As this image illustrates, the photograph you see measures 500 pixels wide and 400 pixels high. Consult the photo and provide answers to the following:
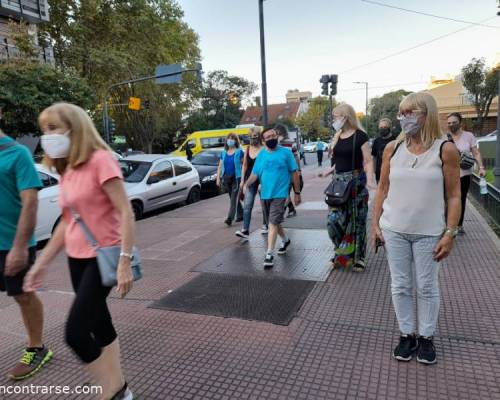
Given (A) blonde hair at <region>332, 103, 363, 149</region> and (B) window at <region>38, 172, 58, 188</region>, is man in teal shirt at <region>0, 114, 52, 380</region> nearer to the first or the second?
(A) blonde hair at <region>332, 103, 363, 149</region>

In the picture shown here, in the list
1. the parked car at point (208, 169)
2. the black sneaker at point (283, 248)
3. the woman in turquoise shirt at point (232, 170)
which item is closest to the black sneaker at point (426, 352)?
the black sneaker at point (283, 248)

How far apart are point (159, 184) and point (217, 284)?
5691 mm

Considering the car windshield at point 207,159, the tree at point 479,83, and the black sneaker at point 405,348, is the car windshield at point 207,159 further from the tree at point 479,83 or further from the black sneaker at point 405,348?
the tree at point 479,83

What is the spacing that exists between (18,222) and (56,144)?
738 mm

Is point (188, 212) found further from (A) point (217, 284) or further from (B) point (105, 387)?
(B) point (105, 387)

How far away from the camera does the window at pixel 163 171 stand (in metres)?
9.87

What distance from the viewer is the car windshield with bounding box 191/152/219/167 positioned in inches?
560

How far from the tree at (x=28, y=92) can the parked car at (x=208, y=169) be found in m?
6.48

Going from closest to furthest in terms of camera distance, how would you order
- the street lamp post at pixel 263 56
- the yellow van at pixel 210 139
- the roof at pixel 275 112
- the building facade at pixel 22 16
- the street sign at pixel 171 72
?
1. the street lamp post at pixel 263 56
2. the street sign at pixel 171 72
3. the building facade at pixel 22 16
4. the yellow van at pixel 210 139
5. the roof at pixel 275 112

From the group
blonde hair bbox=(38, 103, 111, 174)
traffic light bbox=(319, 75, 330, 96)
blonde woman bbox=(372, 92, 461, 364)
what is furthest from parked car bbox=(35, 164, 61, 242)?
traffic light bbox=(319, 75, 330, 96)

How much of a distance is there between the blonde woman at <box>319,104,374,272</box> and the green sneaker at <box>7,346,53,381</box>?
9.82ft

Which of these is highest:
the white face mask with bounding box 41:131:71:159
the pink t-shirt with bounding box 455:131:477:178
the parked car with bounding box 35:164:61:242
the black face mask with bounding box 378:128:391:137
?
the white face mask with bounding box 41:131:71:159

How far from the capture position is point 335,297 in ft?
13.2

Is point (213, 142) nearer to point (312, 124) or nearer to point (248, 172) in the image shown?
point (248, 172)
